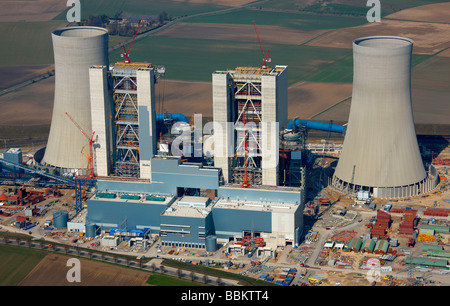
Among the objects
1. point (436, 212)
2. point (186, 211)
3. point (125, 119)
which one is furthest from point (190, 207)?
point (436, 212)

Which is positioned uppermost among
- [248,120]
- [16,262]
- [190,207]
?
[248,120]

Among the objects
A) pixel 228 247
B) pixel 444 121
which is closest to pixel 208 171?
pixel 228 247

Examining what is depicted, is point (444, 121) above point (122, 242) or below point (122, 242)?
above

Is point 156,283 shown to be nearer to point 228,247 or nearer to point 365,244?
point 228,247

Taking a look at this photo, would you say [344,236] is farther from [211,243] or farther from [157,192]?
[157,192]

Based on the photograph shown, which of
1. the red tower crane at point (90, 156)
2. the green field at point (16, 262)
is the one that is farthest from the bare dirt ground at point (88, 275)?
the red tower crane at point (90, 156)

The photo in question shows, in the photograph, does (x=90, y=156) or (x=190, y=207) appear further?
(x=90, y=156)

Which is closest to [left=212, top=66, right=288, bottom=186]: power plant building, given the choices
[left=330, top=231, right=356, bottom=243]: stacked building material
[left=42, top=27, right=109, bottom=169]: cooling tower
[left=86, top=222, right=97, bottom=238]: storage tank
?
[left=330, top=231, right=356, bottom=243]: stacked building material
